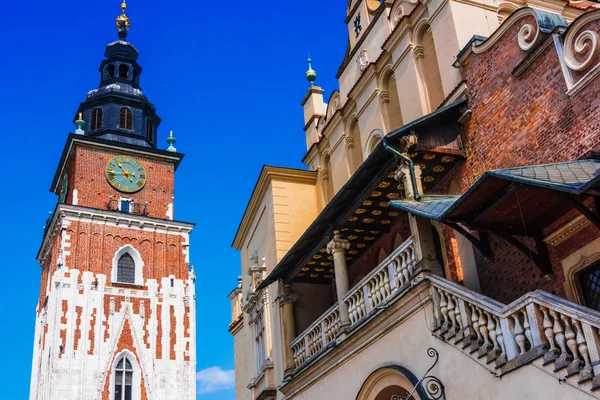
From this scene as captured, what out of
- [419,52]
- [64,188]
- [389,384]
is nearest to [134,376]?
[64,188]

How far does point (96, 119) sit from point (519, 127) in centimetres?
4297

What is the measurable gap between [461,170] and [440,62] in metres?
2.84

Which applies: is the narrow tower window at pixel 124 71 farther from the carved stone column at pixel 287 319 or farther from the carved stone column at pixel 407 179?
the carved stone column at pixel 407 179

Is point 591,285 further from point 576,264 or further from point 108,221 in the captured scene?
point 108,221

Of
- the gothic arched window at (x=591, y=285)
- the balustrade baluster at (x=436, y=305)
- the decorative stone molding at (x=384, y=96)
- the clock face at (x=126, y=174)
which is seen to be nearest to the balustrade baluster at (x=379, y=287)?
the balustrade baluster at (x=436, y=305)

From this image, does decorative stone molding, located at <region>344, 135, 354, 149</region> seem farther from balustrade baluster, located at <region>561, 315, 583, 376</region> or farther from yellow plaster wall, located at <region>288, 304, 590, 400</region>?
balustrade baluster, located at <region>561, 315, 583, 376</region>

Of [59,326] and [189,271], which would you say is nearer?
[59,326]

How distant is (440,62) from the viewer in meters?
15.3

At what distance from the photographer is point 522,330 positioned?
348 inches

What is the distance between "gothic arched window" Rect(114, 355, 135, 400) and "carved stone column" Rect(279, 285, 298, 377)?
26207 millimetres

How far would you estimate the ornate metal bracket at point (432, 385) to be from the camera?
34.3 ft

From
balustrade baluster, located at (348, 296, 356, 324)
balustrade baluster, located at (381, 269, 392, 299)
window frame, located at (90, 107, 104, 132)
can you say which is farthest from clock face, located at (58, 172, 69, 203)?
balustrade baluster, located at (381, 269, 392, 299)

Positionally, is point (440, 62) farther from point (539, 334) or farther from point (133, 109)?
point (133, 109)

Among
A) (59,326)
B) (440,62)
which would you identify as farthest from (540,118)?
(59,326)
